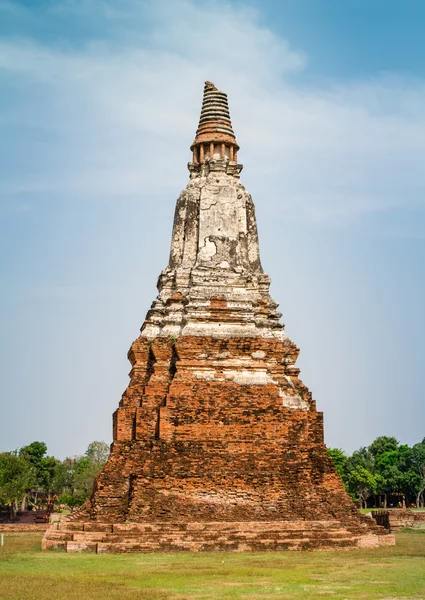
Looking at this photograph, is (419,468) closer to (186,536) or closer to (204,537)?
(204,537)

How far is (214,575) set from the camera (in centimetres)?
1522

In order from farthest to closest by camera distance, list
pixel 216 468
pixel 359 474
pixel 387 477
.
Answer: pixel 387 477, pixel 359 474, pixel 216 468

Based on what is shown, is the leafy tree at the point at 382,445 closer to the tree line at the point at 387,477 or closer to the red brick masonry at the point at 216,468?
the tree line at the point at 387,477

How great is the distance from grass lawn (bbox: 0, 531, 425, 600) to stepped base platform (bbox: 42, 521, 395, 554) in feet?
1.78

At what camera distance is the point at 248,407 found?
22.8m

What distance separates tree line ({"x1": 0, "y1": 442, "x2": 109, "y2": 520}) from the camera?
47125mm

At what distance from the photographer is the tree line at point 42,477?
155ft

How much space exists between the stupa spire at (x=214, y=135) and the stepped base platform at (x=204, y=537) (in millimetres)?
12652

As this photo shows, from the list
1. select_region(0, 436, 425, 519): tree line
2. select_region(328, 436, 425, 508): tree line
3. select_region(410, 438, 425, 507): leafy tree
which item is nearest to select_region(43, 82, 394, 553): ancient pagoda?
select_region(0, 436, 425, 519): tree line

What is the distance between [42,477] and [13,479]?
913 inches

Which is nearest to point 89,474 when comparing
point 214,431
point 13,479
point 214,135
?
point 13,479

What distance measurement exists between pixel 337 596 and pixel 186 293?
13.7 m

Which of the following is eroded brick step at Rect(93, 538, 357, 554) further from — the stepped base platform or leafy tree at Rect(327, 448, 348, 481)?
leafy tree at Rect(327, 448, 348, 481)

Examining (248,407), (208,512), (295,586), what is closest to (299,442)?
(248,407)
